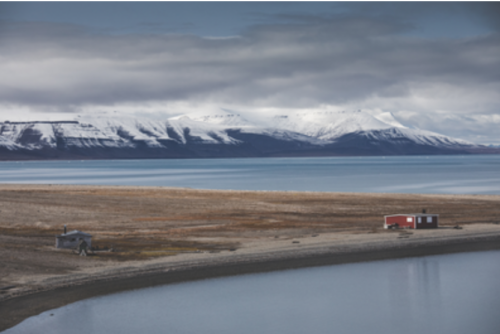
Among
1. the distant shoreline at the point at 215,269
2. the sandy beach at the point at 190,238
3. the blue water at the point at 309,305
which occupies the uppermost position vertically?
the sandy beach at the point at 190,238

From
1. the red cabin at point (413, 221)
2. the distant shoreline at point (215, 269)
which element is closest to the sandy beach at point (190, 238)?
the distant shoreline at point (215, 269)

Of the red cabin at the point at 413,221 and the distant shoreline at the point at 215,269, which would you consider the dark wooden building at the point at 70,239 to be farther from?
the red cabin at the point at 413,221

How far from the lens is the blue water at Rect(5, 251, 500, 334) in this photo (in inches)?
1125

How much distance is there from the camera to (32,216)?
55156 millimetres

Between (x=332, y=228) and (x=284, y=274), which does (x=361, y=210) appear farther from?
(x=284, y=274)

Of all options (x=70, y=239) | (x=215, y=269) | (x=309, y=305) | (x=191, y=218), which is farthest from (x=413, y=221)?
(x=70, y=239)

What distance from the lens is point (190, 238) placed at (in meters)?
46.0

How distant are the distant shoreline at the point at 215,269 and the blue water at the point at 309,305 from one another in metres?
0.66

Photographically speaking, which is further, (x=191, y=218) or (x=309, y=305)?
(x=191, y=218)

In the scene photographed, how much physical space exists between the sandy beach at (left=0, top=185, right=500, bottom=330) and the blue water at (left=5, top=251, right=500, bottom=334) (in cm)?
123

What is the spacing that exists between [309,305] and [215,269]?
7.19m

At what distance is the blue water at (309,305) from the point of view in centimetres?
2858

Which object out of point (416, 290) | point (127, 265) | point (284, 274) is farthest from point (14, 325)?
point (416, 290)

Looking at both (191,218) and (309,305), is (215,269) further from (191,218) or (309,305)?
(191,218)
